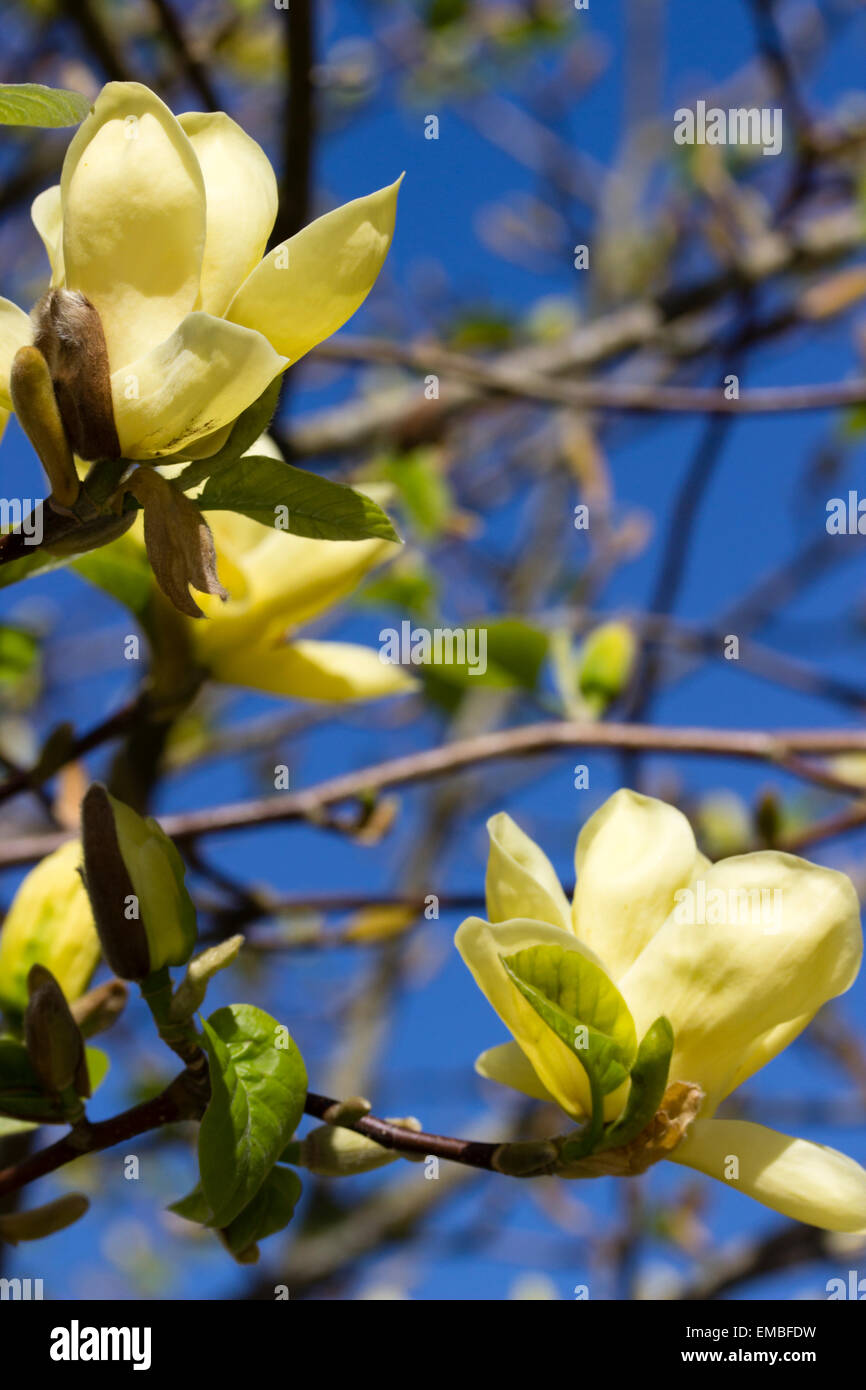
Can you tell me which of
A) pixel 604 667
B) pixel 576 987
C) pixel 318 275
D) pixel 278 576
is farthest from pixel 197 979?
pixel 604 667

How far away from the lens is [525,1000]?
510 millimetres

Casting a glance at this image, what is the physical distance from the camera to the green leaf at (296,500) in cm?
45

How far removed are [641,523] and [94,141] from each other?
1403 mm

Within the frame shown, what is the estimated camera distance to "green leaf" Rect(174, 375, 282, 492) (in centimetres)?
43

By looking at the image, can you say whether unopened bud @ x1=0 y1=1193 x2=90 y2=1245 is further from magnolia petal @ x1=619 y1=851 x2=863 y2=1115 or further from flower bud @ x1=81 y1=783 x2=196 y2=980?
magnolia petal @ x1=619 y1=851 x2=863 y2=1115

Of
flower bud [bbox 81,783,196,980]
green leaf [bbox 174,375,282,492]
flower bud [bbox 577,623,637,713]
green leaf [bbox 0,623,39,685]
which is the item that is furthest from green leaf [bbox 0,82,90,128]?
flower bud [bbox 577,623,637,713]

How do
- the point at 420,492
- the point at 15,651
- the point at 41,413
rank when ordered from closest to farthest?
the point at 41,413
the point at 15,651
the point at 420,492

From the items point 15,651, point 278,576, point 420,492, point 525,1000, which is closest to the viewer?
point 525,1000

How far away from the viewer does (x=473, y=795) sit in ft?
8.98

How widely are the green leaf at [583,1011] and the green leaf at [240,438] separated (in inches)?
8.0

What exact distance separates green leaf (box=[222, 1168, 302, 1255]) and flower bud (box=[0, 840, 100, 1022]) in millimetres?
163

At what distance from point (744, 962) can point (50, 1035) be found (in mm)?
264

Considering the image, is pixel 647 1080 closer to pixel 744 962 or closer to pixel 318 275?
pixel 744 962
